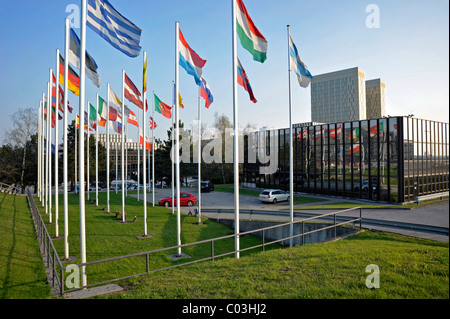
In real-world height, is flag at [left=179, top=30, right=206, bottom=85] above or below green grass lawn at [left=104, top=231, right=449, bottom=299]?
above

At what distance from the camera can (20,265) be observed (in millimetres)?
9648

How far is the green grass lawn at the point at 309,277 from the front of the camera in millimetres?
5645

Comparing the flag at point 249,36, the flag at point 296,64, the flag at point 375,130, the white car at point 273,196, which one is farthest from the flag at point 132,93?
the flag at point 375,130

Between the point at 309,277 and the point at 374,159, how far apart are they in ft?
87.1

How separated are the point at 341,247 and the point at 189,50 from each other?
9.61m

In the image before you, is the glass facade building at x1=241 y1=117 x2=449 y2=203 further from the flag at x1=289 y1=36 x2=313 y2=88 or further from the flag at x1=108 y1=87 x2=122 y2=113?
the flag at x1=108 y1=87 x2=122 y2=113

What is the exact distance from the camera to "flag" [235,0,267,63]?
33.5 feet

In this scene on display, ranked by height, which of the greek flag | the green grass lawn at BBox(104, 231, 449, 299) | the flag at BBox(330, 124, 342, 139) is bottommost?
the green grass lawn at BBox(104, 231, 449, 299)

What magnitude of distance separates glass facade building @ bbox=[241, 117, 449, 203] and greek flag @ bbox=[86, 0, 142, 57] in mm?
26271

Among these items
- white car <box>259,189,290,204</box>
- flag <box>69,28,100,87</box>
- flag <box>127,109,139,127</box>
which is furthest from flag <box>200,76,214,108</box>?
white car <box>259,189,290,204</box>

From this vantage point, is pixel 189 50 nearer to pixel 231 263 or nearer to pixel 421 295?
pixel 231 263

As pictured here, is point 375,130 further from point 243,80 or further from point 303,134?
point 243,80
